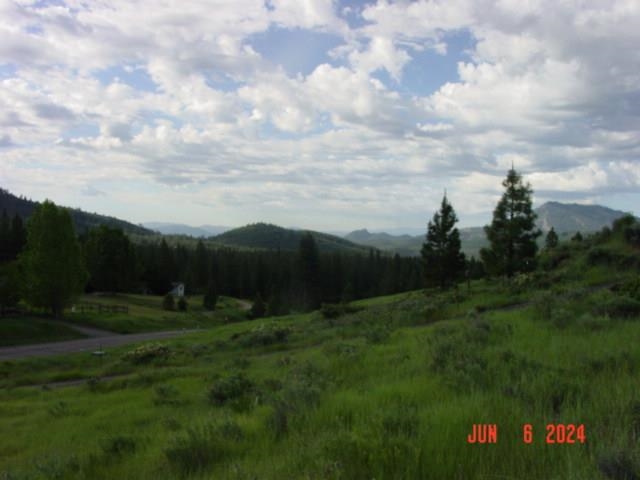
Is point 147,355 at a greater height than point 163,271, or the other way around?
point 163,271

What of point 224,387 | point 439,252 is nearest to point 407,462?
point 224,387

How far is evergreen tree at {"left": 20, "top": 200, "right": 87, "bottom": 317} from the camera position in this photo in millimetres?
41844

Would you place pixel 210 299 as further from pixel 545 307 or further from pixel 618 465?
pixel 618 465

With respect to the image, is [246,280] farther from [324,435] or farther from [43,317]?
[324,435]

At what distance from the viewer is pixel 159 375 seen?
14.9 metres

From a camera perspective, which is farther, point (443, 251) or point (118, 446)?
point (443, 251)

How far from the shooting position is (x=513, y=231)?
29.8 metres

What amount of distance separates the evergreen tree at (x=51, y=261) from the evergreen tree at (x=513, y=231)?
3692 centimetres

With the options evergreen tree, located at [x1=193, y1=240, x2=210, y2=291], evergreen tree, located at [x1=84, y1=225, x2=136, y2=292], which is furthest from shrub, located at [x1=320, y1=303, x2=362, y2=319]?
evergreen tree, located at [x1=193, y1=240, x2=210, y2=291]

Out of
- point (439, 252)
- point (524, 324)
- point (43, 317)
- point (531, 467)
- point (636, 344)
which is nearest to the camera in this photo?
point (531, 467)

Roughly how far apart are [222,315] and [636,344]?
214 ft

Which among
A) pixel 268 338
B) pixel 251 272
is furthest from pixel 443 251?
pixel 251 272

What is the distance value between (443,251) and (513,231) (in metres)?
17.1

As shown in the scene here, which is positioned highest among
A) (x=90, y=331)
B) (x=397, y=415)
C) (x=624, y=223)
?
(x=624, y=223)
